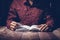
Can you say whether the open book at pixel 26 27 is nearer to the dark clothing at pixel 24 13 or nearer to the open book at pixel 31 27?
the open book at pixel 31 27

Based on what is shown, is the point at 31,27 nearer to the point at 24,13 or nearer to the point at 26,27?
the point at 26,27

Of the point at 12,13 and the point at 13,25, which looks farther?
the point at 12,13

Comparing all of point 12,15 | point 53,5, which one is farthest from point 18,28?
point 53,5

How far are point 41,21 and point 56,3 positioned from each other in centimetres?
41

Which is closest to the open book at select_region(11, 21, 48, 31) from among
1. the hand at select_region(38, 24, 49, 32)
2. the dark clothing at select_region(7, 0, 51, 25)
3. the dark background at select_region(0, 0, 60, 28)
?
the hand at select_region(38, 24, 49, 32)

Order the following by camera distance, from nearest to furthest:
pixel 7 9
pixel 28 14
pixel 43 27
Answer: pixel 43 27 < pixel 28 14 < pixel 7 9

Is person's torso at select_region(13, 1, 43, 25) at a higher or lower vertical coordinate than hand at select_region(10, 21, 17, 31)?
higher

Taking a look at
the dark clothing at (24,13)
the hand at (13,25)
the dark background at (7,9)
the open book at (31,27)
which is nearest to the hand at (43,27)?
the open book at (31,27)

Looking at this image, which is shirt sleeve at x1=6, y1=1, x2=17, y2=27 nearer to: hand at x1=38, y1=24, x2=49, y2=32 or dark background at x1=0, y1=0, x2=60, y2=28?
dark background at x1=0, y1=0, x2=60, y2=28

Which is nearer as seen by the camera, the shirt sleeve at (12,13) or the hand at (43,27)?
the hand at (43,27)

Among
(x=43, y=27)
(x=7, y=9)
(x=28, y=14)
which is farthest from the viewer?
(x=7, y=9)

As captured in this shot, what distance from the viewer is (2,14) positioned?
3104mm

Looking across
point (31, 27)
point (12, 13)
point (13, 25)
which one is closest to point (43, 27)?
point (31, 27)

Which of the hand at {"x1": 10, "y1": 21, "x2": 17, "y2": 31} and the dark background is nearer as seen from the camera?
the hand at {"x1": 10, "y1": 21, "x2": 17, "y2": 31}
